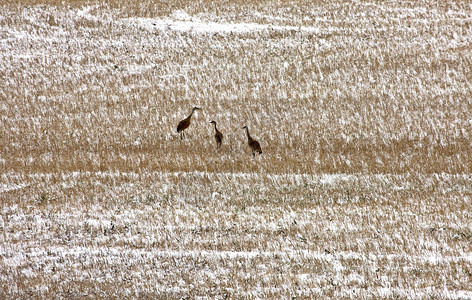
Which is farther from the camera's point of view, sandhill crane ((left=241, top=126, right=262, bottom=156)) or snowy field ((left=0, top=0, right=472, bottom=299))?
sandhill crane ((left=241, top=126, right=262, bottom=156))

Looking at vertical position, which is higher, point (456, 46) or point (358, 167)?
point (456, 46)

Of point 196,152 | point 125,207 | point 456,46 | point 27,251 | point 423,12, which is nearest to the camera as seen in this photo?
point 27,251

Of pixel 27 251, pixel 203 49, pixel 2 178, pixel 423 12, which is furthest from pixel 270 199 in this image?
pixel 423 12

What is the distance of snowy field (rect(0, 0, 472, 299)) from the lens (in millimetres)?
8594

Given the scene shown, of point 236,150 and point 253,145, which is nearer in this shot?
point 253,145

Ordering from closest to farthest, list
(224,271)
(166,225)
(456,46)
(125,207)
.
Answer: (224,271), (166,225), (125,207), (456,46)

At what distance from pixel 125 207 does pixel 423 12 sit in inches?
988

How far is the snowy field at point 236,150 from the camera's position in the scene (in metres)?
8.59

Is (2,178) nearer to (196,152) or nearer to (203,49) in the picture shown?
(196,152)

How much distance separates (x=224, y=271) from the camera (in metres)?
8.48

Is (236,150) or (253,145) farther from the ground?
(253,145)

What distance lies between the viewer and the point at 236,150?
17.3 m

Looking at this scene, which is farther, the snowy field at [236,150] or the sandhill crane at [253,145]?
the sandhill crane at [253,145]

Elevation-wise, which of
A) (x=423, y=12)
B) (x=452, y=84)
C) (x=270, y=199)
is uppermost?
(x=423, y=12)
